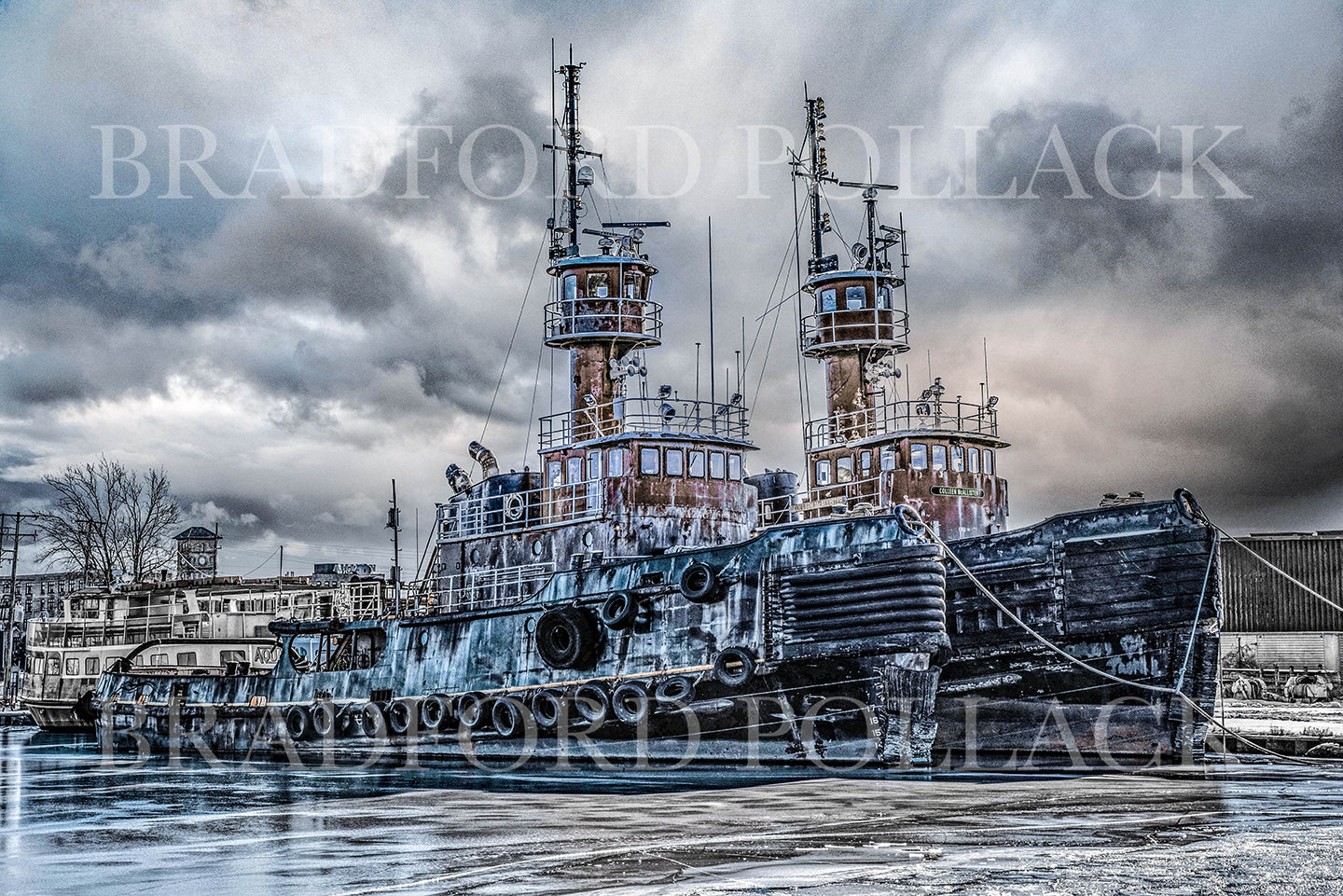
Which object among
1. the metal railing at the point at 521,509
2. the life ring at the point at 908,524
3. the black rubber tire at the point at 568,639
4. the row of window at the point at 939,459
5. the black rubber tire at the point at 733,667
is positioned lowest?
the black rubber tire at the point at 733,667

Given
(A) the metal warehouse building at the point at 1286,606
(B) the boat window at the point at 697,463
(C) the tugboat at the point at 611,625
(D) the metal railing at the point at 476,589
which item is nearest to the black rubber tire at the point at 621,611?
(C) the tugboat at the point at 611,625

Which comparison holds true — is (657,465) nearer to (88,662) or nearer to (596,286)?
(596,286)

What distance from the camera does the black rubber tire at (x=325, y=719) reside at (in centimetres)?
2727

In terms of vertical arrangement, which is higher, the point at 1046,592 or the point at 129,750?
the point at 1046,592

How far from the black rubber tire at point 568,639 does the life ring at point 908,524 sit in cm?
568

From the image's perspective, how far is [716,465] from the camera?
26.3m

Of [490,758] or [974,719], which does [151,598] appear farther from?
[974,719]

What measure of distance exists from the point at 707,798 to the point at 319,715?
12.8 metres

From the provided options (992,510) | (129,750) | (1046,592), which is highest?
(992,510)

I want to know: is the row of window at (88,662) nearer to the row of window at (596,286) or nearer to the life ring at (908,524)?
the row of window at (596,286)

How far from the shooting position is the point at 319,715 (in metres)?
27.8

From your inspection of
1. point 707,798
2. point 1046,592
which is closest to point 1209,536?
point 1046,592

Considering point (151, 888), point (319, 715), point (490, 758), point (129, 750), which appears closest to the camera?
point (151, 888)

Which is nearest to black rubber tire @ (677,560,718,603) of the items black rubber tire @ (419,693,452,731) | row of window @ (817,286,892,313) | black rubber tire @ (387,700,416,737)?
black rubber tire @ (419,693,452,731)
